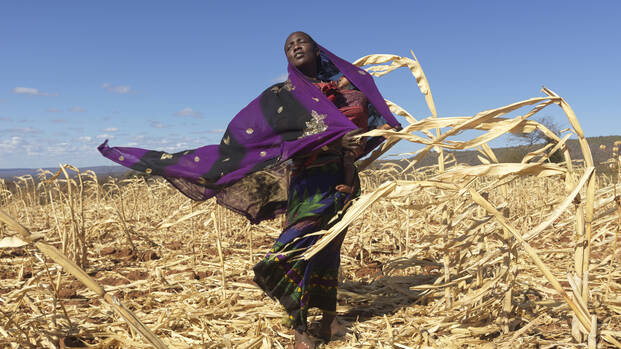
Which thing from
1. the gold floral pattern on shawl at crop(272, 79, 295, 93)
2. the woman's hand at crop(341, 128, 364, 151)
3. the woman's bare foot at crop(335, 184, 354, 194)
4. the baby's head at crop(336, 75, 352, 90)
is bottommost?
the woman's bare foot at crop(335, 184, 354, 194)

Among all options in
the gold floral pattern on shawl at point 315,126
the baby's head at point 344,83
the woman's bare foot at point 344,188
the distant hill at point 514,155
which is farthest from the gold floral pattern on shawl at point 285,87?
the distant hill at point 514,155

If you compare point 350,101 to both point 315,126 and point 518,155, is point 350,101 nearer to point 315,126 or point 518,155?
point 315,126

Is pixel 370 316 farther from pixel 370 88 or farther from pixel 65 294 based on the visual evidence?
pixel 65 294

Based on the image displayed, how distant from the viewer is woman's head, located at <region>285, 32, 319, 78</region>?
2.65 metres

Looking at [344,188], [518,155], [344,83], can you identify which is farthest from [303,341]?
[518,155]

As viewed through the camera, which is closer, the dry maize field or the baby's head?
the dry maize field

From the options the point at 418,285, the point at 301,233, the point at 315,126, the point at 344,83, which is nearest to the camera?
the point at 315,126

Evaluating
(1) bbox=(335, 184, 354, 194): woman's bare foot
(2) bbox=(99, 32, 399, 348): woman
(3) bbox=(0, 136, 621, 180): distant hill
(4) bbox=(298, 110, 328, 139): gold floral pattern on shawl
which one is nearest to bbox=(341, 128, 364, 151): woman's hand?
(2) bbox=(99, 32, 399, 348): woman

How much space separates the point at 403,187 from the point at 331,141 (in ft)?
2.48

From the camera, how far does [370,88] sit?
279 cm

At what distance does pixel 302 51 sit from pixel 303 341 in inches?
69.3

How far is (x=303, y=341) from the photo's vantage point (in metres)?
2.59

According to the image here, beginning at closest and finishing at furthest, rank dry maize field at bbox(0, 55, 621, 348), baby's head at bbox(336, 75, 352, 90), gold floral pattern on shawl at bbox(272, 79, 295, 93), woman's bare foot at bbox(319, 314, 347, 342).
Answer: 1. dry maize field at bbox(0, 55, 621, 348)
2. gold floral pattern on shawl at bbox(272, 79, 295, 93)
3. woman's bare foot at bbox(319, 314, 347, 342)
4. baby's head at bbox(336, 75, 352, 90)

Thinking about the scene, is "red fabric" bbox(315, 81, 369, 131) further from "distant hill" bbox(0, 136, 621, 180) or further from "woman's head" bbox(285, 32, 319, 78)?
"distant hill" bbox(0, 136, 621, 180)
